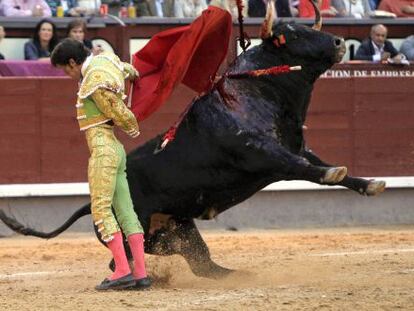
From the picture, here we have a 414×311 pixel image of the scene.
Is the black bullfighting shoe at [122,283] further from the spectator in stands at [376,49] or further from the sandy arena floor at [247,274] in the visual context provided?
the spectator in stands at [376,49]

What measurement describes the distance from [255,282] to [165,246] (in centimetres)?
55

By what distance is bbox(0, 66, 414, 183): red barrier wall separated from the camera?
10578 mm

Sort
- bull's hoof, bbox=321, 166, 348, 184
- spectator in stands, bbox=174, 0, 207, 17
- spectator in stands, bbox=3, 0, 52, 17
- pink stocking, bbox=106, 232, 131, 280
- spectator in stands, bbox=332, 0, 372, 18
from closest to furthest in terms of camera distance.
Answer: bull's hoof, bbox=321, 166, 348, 184
pink stocking, bbox=106, 232, 131, 280
spectator in stands, bbox=3, 0, 52, 17
spectator in stands, bbox=174, 0, 207, 17
spectator in stands, bbox=332, 0, 372, 18

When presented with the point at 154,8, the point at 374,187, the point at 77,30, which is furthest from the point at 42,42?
the point at 374,187

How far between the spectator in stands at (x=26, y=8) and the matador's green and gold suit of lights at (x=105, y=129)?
4250mm

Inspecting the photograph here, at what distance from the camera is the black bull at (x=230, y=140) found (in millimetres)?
6938

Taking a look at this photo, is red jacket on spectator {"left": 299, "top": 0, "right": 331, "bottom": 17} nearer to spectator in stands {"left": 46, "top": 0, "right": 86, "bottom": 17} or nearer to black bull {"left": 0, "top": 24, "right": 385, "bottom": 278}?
spectator in stands {"left": 46, "top": 0, "right": 86, "bottom": 17}

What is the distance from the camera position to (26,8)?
11.0 meters

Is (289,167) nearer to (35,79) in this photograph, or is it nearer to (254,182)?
(254,182)

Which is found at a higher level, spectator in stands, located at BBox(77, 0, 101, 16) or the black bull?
the black bull

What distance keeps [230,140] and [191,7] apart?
4.98 meters

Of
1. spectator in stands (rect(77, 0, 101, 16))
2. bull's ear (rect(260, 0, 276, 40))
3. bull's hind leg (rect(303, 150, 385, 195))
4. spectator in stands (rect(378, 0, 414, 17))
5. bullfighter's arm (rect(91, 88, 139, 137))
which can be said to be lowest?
spectator in stands (rect(378, 0, 414, 17))

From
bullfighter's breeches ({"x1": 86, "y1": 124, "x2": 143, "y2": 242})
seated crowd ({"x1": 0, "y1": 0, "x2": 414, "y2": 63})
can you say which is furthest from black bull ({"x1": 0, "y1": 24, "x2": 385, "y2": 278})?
seated crowd ({"x1": 0, "y1": 0, "x2": 414, "y2": 63})

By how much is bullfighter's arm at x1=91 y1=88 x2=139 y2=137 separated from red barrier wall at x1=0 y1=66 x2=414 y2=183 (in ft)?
12.7
